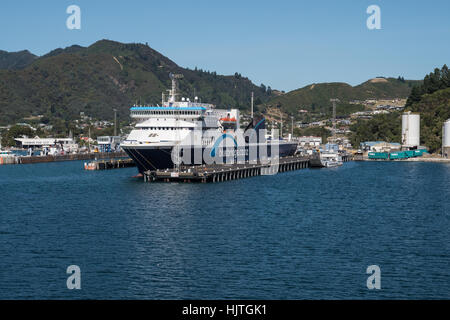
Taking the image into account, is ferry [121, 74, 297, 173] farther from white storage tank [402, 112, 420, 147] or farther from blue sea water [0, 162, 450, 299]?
white storage tank [402, 112, 420, 147]

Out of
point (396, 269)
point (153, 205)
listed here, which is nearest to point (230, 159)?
point (153, 205)

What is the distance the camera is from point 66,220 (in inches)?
1951

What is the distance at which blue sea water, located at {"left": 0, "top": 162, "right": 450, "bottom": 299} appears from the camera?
3098 centimetres

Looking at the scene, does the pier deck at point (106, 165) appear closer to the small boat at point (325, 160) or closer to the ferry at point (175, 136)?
the ferry at point (175, 136)

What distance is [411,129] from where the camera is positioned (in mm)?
156500

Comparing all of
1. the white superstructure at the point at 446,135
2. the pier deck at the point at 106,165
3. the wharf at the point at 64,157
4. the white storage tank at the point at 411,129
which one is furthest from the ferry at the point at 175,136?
the white storage tank at the point at 411,129

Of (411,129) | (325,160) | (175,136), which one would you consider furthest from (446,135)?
(175,136)

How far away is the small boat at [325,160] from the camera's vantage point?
381ft

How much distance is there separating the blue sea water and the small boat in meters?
42.4

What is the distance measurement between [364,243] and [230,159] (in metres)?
57.9

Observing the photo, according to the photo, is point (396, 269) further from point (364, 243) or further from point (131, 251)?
point (131, 251)

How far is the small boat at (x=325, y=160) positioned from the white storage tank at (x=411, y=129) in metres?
42.9

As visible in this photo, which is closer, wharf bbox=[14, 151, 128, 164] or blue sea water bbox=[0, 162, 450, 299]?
blue sea water bbox=[0, 162, 450, 299]

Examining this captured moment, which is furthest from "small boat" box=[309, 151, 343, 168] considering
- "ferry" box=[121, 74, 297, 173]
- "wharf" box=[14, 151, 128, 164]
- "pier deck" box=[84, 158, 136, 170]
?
"wharf" box=[14, 151, 128, 164]
